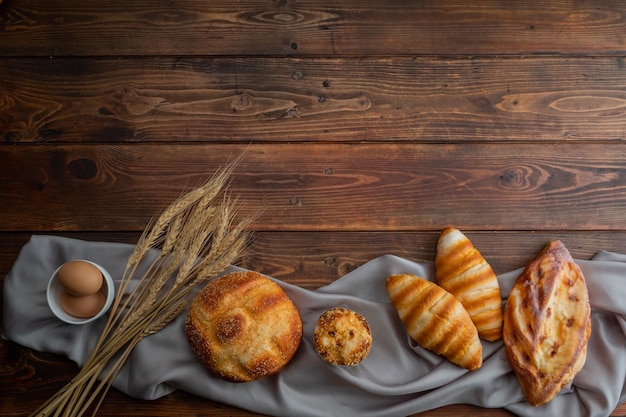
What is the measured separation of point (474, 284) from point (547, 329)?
0.27 metres

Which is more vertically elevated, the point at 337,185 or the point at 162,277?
the point at 337,185

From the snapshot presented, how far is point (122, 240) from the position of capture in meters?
1.85

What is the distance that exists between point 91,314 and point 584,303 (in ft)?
5.25

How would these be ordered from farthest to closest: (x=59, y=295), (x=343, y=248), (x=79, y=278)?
1. (x=343, y=248)
2. (x=59, y=295)
3. (x=79, y=278)

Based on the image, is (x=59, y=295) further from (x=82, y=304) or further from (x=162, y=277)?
(x=162, y=277)

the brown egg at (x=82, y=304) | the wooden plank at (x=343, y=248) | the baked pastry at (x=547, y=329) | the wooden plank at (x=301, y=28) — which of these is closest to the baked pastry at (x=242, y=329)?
the wooden plank at (x=343, y=248)

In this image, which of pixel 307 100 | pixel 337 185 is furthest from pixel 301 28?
pixel 337 185

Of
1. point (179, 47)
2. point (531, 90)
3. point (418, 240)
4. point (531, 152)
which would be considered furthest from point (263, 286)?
point (531, 90)

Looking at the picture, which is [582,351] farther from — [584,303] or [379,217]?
[379,217]

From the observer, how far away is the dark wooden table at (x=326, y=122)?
1860 millimetres

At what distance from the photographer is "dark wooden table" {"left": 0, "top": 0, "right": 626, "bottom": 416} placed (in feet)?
6.10

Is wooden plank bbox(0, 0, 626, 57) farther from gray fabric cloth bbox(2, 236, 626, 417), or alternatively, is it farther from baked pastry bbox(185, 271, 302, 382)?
baked pastry bbox(185, 271, 302, 382)

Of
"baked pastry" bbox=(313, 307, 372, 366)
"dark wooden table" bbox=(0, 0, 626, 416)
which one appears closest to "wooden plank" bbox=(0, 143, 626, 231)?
"dark wooden table" bbox=(0, 0, 626, 416)

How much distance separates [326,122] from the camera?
1.90 metres
